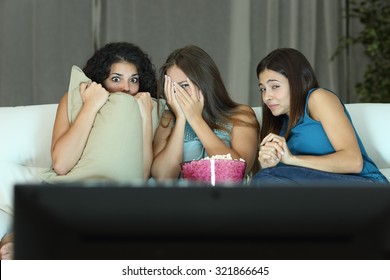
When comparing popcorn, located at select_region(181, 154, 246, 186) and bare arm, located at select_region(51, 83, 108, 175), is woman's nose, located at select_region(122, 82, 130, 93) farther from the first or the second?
popcorn, located at select_region(181, 154, 246, 186)

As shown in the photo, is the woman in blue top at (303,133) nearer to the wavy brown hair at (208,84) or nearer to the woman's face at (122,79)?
the wavy brown hair at (208,84)

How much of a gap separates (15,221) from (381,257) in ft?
1.04

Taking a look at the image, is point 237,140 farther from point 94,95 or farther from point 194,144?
point 94,95

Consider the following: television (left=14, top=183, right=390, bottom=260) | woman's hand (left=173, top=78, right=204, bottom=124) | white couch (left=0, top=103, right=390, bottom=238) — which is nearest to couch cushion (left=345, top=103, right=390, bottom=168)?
white couch (left=0, top=103, right=390, bottom=238)

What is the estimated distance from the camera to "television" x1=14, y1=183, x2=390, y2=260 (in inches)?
21.7

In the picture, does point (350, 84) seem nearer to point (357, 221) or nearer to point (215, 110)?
point (215, 110)

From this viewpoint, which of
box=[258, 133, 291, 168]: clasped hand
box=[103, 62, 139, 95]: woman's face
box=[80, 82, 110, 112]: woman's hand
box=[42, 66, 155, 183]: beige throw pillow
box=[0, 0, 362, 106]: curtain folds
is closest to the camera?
box=[258, 133, 291, 168]: clasped hand

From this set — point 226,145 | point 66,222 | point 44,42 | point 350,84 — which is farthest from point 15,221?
point 350,84

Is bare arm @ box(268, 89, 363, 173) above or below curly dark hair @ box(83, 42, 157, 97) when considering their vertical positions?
below

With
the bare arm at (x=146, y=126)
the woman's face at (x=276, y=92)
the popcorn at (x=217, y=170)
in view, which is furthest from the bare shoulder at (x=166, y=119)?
the popcorn at (x=217, y=170)

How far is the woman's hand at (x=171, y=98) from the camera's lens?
2.16m

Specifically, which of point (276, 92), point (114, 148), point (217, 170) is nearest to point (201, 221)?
point (217, 170)

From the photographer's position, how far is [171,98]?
2166 mm
